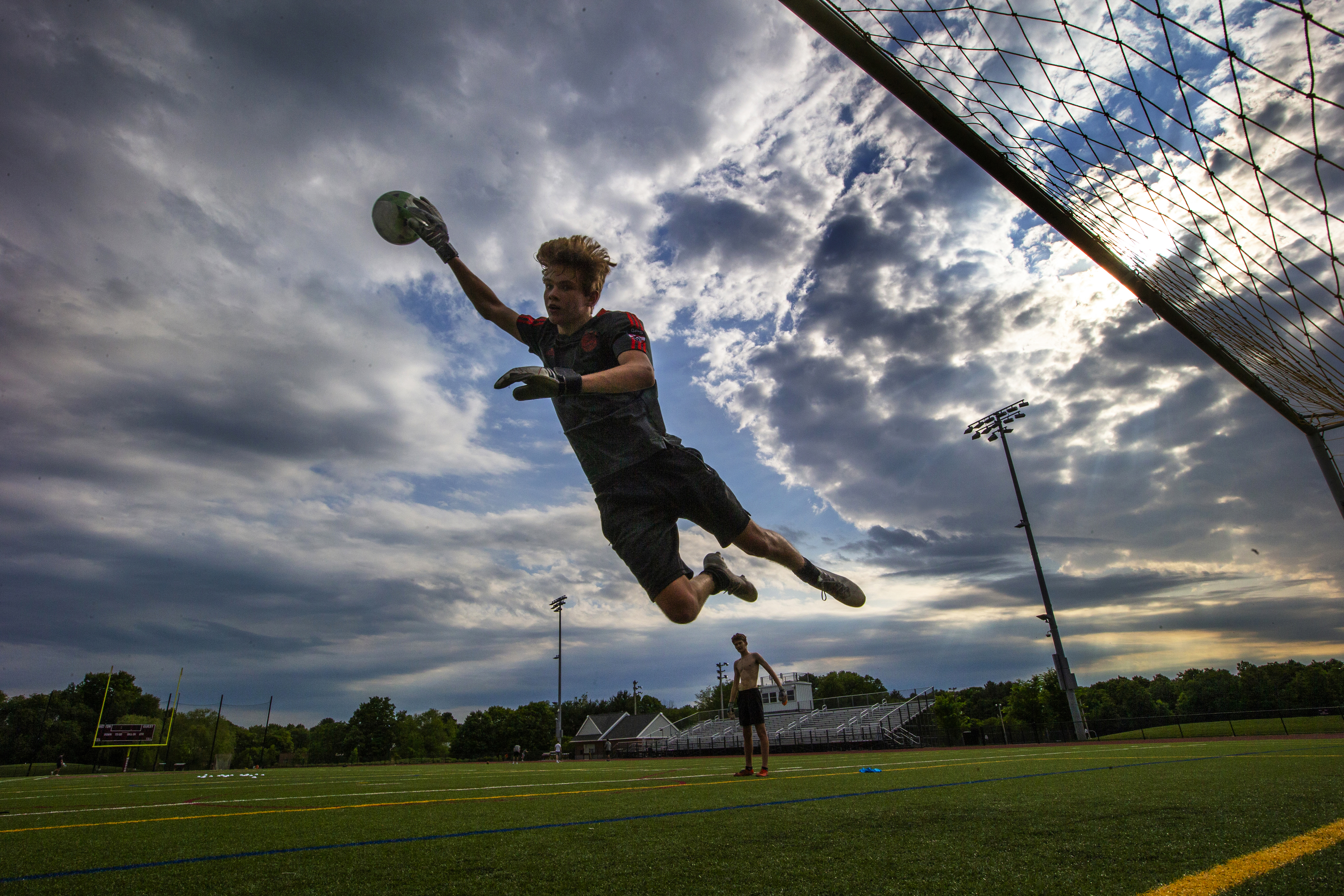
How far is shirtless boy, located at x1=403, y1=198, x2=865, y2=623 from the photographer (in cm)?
366

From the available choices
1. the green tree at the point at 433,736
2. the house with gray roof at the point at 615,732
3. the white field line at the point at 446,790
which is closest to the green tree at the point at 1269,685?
the house with gray roof at the point at 615,732

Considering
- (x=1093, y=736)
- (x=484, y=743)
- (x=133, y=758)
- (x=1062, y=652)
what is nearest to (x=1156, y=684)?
(x=1093, y=736)

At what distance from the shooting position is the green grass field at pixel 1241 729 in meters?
22.2

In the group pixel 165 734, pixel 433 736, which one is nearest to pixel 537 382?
pixel 165 734

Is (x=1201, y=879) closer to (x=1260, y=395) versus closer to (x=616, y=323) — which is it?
(x=616, y=323)

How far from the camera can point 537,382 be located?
8.04ft

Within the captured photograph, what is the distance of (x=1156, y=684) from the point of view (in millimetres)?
66188

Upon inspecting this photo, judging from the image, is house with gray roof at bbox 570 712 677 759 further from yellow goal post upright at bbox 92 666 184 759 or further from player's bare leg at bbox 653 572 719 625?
player's bare leg at bbox 653 572 719 625

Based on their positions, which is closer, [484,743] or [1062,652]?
[1062,652]

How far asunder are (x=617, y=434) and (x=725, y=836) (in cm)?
210

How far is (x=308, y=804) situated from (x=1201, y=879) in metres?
5.85

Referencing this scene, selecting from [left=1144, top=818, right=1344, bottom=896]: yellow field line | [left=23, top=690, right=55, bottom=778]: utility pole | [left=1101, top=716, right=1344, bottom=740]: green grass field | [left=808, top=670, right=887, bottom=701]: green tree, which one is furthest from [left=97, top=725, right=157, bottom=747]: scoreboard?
[left=808, top=670, right=887, bottom=701]: green tree

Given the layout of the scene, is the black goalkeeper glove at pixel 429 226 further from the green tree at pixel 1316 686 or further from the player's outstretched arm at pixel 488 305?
the green tree at pixel 1316 686

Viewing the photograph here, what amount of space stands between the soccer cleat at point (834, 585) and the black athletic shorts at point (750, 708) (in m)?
2.33
